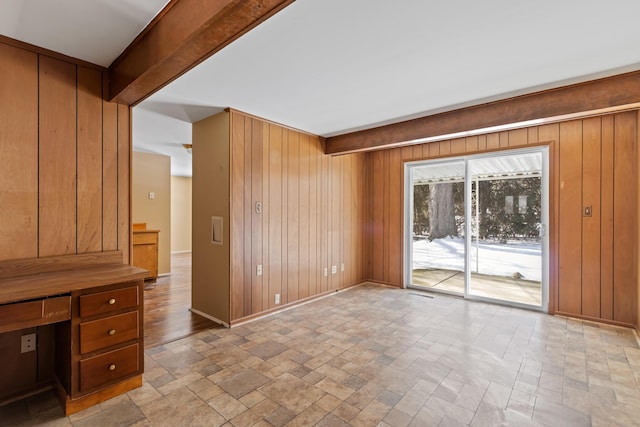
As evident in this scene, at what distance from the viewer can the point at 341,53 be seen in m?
2.25

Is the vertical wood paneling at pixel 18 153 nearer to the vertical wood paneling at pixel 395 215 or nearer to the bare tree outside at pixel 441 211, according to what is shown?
the vertical wood paneling at pixel 395 215

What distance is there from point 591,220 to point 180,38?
15.5 feet

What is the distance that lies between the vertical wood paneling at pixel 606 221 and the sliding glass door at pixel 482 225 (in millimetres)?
556

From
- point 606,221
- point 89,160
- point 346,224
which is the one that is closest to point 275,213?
point 346,224

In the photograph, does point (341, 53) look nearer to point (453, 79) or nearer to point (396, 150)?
point (453, 79)

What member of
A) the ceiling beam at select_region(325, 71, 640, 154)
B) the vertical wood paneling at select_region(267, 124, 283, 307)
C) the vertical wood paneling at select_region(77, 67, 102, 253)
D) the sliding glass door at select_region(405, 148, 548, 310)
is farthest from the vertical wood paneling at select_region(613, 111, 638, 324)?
the vertical wood paneling at select_region(77, 67, 102, 253)

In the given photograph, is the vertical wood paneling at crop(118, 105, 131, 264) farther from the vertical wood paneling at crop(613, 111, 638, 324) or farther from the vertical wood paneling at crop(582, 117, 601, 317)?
the vertical wood paneling at crop(613, 111, 638, 324)

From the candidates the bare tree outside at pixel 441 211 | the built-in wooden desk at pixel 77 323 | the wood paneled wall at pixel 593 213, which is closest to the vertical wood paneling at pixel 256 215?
the built-in wooden desk at pixel 77 323

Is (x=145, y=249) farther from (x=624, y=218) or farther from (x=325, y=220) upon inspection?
(x=624, y=218)

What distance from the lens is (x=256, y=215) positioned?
376 cm

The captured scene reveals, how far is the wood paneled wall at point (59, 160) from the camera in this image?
2.15 meters

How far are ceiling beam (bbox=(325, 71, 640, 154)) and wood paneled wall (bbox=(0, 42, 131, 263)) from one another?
3.09 meters

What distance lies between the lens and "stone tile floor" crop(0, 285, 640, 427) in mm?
1943

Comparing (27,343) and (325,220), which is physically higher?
(325,220)
